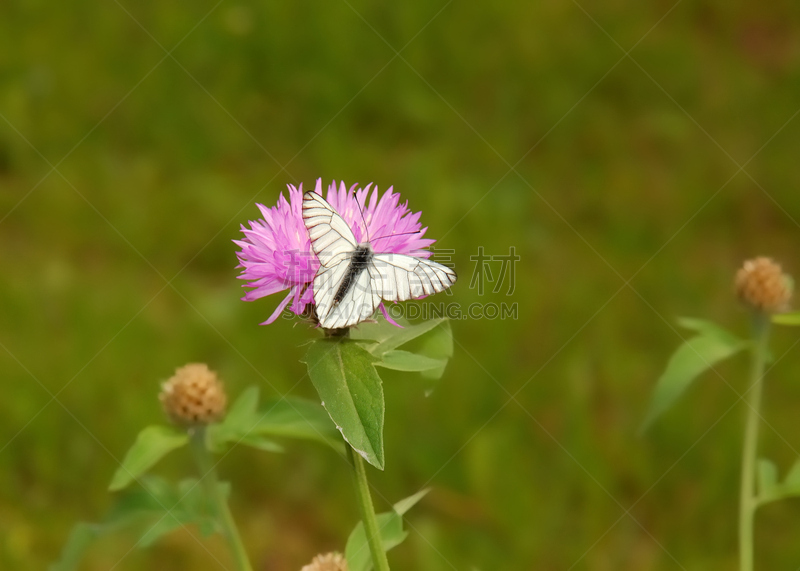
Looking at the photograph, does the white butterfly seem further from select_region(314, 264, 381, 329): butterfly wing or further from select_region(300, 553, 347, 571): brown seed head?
select_region(300, 553, 347, 571): brown seed head

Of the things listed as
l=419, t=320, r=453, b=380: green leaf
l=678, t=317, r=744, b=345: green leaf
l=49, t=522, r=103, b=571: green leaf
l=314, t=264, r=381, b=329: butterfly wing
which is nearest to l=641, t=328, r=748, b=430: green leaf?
l=678, t=317, r=744, b=345: green leaf

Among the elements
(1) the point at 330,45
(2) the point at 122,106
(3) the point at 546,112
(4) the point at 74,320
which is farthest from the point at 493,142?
(4) the point at 74,320

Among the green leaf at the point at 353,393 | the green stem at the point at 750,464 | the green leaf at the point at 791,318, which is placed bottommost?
the green leaf at the point at 353,393

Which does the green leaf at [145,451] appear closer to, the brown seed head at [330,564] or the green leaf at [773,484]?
the brown seed head at [330,564]

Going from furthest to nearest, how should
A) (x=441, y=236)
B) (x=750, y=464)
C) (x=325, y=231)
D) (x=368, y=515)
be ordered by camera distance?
(x=441, y=236), (x=750, y=464), (x=325, y=231), (x=368, y=515)

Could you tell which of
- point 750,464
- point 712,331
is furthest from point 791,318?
point 750,464

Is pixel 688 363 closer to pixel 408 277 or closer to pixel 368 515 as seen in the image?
pixel 408 277

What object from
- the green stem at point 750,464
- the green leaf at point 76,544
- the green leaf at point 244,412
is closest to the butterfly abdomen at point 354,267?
the green leaf at point 244,412
